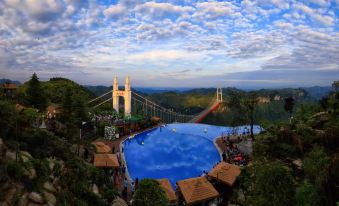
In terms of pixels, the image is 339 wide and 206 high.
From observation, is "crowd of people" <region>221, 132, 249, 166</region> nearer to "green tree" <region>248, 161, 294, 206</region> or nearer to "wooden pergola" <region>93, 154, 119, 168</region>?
"wooden pergola" <region>93, 154, 119, 168</region>

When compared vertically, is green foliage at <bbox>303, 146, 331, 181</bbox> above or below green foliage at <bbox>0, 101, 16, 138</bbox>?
below

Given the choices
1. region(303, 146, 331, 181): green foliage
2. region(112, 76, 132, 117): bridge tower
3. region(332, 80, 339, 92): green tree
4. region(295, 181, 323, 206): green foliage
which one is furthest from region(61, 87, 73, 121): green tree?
region(112, 76, 132, 117): bridge tower

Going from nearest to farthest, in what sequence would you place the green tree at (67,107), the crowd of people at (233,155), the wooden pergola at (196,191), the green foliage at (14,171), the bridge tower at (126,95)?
the green foliage at (14,171), the wooden pergola at (196,191), the green tree at (67,107), the crowd of people at (233,155), the bridge tower at (126,95)

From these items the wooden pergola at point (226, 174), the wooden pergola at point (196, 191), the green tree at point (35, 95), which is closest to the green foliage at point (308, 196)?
the wooden pergola at point (196, 191)

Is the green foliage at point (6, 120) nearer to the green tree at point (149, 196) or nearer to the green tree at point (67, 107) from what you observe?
the green tree at point (149, 196)

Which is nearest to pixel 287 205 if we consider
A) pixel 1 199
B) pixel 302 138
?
pixel 302 138
